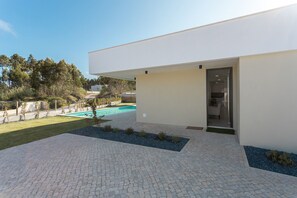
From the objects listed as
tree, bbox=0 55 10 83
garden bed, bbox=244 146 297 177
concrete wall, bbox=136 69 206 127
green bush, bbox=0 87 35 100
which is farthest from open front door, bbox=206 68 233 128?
tree, bbox=0 55 10 83

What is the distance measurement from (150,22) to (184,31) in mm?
5041

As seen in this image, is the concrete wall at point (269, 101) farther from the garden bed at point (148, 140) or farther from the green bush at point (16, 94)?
the green bush at point (16, 94)

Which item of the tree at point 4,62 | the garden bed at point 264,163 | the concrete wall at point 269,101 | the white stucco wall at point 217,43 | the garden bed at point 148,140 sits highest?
the tree at point 4,62

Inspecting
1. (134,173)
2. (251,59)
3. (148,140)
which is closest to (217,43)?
(251,59)

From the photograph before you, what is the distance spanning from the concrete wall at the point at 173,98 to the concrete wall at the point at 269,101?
2842 mm

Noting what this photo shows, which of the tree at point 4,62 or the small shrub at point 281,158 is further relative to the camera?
the tree at point 4,62

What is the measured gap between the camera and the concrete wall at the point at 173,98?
24.8 feet

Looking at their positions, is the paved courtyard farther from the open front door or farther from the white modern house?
the open front door

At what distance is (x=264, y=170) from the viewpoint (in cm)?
335

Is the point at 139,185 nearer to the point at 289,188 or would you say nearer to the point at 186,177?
the point at 186,177

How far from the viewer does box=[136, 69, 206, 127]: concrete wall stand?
7.56 metres

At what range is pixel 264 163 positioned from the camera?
366 cm

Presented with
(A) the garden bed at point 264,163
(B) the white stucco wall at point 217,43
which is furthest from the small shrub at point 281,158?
(B) the white stucco wall at point 217,43

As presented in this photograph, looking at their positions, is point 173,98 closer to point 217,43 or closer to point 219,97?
point 219,97
